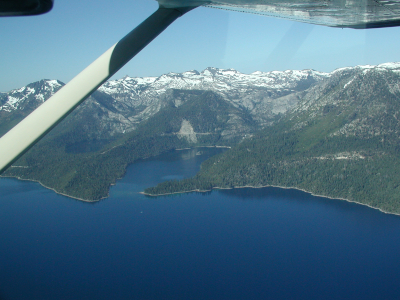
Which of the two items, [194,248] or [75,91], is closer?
[75,91]

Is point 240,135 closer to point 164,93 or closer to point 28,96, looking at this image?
point 164,93

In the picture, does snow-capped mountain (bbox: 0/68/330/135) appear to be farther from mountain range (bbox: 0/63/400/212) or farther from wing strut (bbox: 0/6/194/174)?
wing strut (bbox: 0/6/194/174)

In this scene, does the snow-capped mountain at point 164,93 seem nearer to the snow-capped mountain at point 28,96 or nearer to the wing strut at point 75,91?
the snow-capped mountain at point 28,96

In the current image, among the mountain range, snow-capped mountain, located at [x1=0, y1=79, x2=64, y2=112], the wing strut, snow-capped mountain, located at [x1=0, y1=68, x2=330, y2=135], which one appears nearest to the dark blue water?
the mountain range

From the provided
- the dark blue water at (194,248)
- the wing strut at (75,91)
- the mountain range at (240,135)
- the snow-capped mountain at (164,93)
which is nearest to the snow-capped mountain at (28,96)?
the snow-capped mountain at (164,93)

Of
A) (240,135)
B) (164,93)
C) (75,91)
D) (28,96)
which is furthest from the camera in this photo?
(164,93)

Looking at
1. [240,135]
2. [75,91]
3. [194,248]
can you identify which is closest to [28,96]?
[240,135]

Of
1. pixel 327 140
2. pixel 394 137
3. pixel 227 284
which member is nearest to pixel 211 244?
pixel 227 284
